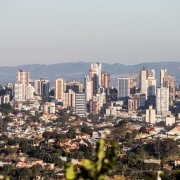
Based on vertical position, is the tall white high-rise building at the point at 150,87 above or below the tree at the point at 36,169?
above

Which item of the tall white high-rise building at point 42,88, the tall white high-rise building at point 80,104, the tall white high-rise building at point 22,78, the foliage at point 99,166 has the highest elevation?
the foliage at point 99,166

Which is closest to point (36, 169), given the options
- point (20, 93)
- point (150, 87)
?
point (20, 93)

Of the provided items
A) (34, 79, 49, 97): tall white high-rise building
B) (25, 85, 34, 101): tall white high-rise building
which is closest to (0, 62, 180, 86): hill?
(34, 79, 49, 97): tall white high-rise building

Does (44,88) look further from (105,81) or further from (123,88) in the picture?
(123,88)

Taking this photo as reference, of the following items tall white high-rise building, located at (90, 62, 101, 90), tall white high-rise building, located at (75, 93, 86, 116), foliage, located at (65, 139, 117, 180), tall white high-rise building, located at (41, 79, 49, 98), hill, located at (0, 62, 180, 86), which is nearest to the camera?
foliage, located at (65, 139, 117, 180)

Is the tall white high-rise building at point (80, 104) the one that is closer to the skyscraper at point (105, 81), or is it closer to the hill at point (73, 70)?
the skyscraper at point (105, 81)

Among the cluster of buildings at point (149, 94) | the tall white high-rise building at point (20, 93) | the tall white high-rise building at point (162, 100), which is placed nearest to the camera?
the cluster of buildings at point (149, 94)

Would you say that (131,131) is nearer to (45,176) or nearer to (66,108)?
(45,176)

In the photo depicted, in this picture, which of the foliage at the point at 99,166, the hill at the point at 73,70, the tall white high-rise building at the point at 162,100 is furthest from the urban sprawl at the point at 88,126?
the hill at the point at 73,70

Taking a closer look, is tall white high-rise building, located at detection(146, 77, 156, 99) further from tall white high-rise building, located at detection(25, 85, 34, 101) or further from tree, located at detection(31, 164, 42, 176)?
tree, located at detection(31, 164, 42, 176)
